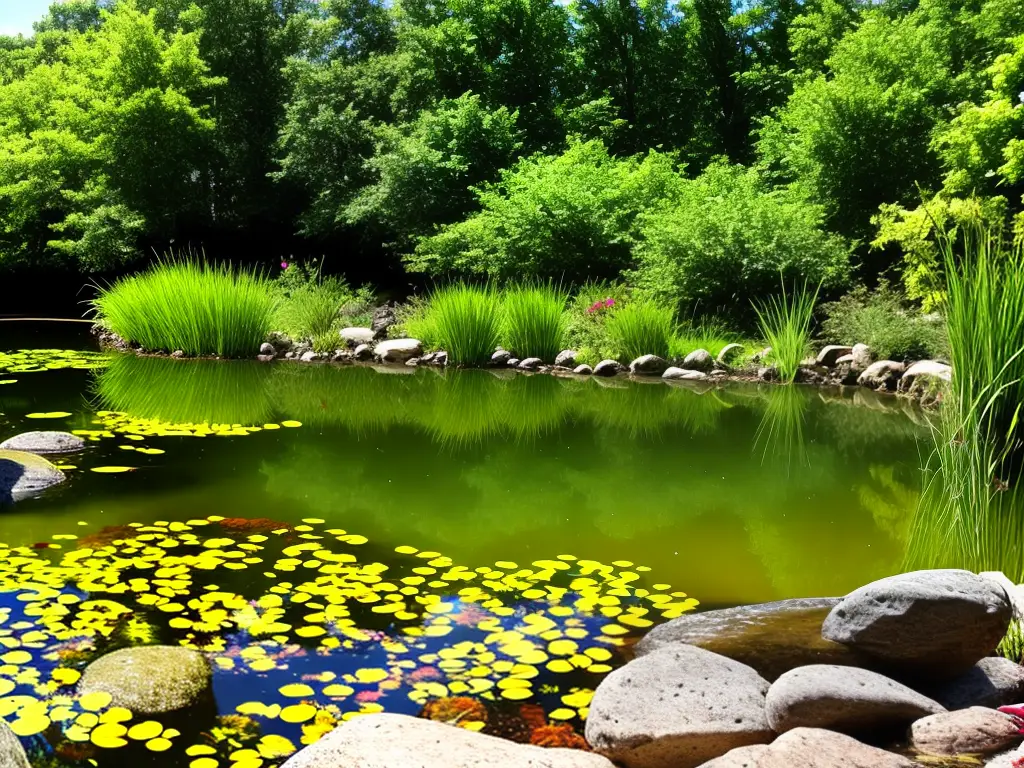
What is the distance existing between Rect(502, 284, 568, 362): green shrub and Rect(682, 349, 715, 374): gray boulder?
181 centimetres

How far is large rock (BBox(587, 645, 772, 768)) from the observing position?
2.39 m

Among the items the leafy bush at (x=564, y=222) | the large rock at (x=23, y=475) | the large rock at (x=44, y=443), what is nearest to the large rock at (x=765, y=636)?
the large rock at (x=23, y=475)

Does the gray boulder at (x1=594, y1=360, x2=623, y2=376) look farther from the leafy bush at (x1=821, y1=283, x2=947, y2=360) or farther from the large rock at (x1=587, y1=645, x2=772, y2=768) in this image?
the large rock at (x1=587, y1=645, x2=772, y2=768)

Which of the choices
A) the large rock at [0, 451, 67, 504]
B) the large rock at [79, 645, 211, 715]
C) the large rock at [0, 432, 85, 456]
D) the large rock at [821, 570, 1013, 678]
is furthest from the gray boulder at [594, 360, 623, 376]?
the large rock at [79, 645, 211, 715]

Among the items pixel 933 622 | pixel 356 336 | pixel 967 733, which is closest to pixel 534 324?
pixel 356 336

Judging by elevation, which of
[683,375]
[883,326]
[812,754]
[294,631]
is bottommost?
[294,631]

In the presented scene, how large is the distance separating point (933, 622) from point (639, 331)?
886 cm

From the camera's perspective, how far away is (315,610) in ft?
10.7

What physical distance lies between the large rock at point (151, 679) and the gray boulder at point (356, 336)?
10.3 meters

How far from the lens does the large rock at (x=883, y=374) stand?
10.1m

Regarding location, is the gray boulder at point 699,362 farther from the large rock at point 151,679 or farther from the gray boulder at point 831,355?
the large rock at point 151,679

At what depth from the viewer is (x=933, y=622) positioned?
2756 mm

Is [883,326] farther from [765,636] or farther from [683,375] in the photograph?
[765,636]

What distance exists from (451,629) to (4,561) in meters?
2.06
